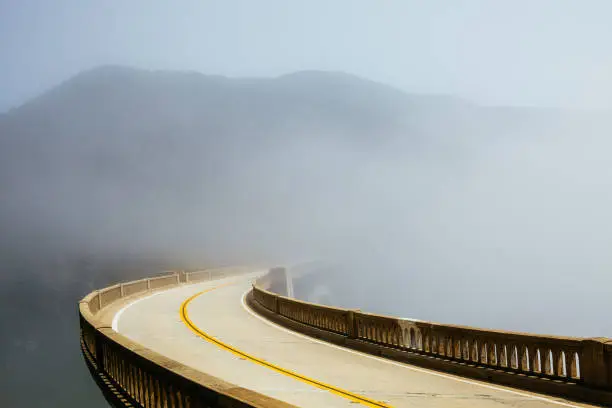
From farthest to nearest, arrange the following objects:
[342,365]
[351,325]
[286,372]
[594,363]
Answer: [351,325] → [342,365] → [286,372] → [594,363]

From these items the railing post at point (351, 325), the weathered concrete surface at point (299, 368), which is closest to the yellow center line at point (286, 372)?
the weathered concrete surface at point (299, 368)

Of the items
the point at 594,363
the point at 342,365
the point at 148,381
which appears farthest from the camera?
the point at 342,365

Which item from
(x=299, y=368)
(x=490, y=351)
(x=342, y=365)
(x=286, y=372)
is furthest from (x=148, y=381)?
(x=490, y=351)

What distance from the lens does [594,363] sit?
33.9ft

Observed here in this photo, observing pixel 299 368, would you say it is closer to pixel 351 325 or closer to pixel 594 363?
pixel 351 325

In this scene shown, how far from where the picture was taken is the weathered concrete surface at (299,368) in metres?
11.1

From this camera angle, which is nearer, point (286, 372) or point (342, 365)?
point (286, 372)

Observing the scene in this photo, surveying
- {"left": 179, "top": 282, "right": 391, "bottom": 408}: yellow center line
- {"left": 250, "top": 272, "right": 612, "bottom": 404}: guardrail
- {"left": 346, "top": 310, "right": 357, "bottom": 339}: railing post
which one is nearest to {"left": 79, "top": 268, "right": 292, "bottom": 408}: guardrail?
{"left": 179, "top": 282, "right": 391, "bottom": 408}: yellow center line

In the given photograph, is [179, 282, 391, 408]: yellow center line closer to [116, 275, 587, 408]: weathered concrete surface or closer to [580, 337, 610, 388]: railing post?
[116, 275, 587, 408]: weathered concrete surface

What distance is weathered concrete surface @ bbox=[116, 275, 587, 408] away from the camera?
11.1 metres

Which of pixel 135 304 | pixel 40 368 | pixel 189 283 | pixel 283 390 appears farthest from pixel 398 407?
pixel 40 368

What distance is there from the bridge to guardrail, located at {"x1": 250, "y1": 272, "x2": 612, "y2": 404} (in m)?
0.02

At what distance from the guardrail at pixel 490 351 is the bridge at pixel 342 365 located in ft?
0.07

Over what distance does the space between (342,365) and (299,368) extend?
3.58 ft
